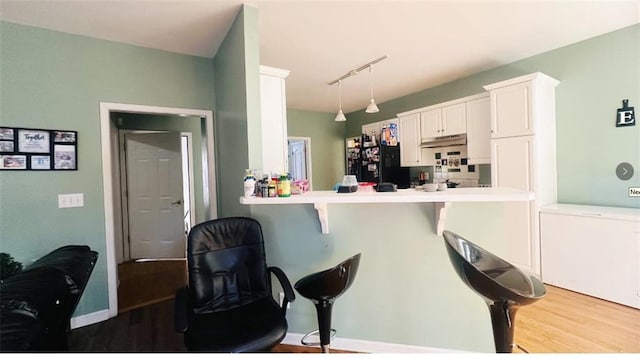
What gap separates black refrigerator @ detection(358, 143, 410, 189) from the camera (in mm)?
4730

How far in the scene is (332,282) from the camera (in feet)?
4.78

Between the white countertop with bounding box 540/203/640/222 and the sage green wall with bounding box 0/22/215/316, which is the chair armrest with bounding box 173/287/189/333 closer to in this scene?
the sage green wall with bounding box 0/22/215/316

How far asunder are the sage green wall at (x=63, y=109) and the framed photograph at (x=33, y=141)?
73 mm

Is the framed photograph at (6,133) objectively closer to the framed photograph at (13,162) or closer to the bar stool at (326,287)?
the framed photograph at (13,162)

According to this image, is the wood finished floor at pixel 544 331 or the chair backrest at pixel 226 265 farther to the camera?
the wood finished floor at pixel 544 331

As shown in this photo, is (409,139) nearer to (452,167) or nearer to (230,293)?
(452,167)

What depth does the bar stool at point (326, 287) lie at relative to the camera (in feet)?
4.76

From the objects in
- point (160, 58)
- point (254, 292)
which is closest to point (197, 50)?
point (160, 58)

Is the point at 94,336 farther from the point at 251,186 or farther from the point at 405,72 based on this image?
the point at 405,72

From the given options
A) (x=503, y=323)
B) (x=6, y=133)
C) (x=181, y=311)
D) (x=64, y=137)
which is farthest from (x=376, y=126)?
(x=6, y=133)

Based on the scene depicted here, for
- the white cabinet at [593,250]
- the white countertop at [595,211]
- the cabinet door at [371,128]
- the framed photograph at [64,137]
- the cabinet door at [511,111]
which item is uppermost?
the cabinet door at [371,128]

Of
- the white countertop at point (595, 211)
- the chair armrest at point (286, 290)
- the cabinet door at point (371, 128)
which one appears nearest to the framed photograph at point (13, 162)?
the chair armrest at point (286, 290)

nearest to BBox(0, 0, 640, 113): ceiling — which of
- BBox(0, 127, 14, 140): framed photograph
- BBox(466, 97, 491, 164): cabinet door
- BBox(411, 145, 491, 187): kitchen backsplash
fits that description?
BBox(466, 97, 491, 164): cabinet door

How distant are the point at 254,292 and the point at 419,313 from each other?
1.13 metres
